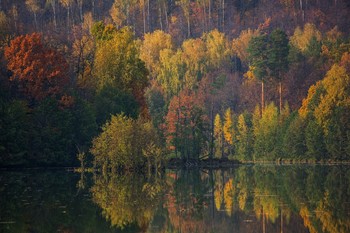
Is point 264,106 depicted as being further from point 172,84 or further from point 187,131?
point 187,131

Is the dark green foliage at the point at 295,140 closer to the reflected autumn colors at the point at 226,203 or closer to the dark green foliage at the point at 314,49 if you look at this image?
the dark green foliage at the point at 314,49

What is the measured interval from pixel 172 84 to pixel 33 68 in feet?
152

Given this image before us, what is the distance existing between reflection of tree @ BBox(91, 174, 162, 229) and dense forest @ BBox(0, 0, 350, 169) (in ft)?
25.6

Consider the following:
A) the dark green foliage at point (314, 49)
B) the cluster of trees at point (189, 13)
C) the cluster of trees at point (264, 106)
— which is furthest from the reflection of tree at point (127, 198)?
the cluster of trees at point (189, 13)

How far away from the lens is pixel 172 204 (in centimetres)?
3884

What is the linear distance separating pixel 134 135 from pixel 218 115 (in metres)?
46.4

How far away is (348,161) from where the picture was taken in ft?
288

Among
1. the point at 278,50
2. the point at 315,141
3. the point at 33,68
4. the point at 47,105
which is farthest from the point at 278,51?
the point at 47,105

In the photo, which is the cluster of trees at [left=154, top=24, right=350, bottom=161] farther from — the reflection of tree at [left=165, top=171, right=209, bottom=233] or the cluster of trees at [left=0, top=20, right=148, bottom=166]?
the reflection of tree at [left=165, top=171, right=209, bottom=233]

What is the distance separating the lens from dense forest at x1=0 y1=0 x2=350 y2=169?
222 feet

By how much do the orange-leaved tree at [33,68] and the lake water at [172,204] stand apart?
13.9 m

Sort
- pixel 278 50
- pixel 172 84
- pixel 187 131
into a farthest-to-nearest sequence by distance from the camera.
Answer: pixel 172 84 < pixel 278 50 < pixel 187 131

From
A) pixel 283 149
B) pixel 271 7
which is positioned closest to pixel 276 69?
pixel 283 149

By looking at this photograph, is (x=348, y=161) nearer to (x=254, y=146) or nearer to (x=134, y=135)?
(x=254, y=146)
